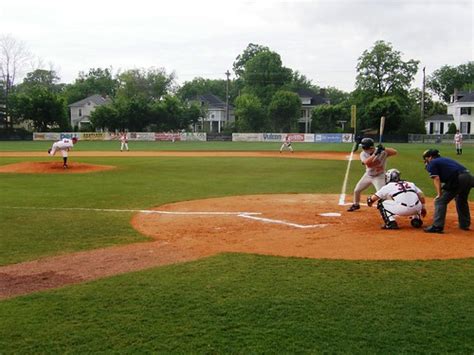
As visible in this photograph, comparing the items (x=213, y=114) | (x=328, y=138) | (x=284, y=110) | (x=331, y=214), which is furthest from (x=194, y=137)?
(x=331, y=214)

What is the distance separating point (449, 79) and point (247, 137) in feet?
211

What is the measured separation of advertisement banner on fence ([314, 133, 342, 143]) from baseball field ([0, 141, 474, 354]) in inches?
2226

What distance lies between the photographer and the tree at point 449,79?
11212 cm

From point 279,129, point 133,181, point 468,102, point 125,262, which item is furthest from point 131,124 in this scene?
point 125,262

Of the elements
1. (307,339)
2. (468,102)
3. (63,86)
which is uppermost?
(63,86)

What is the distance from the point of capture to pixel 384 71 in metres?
84.3

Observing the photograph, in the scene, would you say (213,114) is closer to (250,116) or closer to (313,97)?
(313,97)

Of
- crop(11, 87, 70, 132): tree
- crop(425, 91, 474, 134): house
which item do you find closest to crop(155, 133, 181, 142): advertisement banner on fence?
crop(11, 87, 70, 132): tree

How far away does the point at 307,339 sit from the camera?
4535mm

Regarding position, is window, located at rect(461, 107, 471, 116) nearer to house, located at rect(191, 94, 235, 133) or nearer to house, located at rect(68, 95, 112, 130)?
house, located at rect(191, 94, 235, 133)

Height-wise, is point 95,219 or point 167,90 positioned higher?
point 167,90

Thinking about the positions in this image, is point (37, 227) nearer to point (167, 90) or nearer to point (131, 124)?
point (131, 124)

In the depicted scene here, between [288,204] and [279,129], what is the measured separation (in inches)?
2818

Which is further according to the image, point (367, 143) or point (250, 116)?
point (250, 116)
